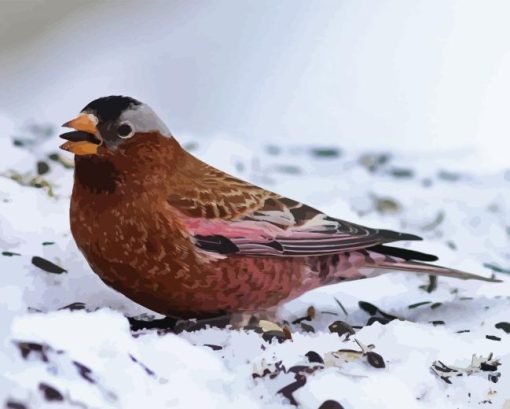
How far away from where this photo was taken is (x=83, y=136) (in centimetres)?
207

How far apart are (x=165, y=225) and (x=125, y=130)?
204mm

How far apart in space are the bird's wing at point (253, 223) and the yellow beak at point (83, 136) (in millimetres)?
186

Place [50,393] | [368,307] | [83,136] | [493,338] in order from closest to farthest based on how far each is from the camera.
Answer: [50,393] → [83,136] → [493,338] → [368,307]

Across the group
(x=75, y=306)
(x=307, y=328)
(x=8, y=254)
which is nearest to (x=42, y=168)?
(x=8, y=254)

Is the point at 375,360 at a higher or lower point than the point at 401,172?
lower

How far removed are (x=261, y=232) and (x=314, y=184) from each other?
174 centimetres

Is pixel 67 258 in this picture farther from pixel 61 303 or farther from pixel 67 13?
pixel 67 13

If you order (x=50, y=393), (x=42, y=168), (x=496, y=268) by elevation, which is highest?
(x=42, y=168)

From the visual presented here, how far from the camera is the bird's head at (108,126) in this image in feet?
6.77

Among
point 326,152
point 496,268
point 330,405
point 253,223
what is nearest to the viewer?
point 330,405

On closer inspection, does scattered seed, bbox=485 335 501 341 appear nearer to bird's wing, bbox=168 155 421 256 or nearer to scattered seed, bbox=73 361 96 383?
bird's wing, bbox=168 155 421 256

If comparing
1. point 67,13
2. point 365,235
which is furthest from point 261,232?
point 67,13

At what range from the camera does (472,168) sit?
15.2 ft

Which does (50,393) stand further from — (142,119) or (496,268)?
(496,268)
